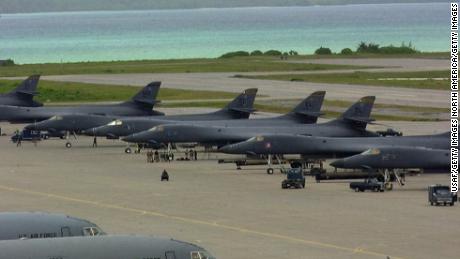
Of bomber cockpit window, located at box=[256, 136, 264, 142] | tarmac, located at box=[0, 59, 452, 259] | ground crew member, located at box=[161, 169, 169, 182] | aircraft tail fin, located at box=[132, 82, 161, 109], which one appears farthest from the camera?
aircraft tail fin, located at box=[132, 82, 161, 109]

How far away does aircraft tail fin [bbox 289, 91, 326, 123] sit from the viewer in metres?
106

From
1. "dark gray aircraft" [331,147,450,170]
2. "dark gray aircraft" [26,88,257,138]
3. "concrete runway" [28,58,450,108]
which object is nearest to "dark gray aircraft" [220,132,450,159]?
"dark gray aircraft" [331,147,450,170]

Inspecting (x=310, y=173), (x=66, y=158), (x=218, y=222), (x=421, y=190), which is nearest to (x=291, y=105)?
(x=66, y=158)

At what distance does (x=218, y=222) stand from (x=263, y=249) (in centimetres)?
961

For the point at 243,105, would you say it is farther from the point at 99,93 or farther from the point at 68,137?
the point at 99,93

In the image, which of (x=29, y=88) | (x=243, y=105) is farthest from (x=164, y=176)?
(x=29, y=88)

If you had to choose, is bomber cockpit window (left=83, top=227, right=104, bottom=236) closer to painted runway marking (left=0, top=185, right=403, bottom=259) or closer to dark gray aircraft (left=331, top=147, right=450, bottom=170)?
painted runway marking (left=0, top=185, right=403, bottom=259)

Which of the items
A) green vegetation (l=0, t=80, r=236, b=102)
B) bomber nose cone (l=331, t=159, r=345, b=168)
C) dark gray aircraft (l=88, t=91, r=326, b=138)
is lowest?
bomber nose cone (l=331, t=159, r=345, b=168)

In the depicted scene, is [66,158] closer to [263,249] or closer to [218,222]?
[218,222]

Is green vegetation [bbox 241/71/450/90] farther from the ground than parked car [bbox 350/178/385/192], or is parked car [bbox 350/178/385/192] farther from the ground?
green vegetation [bbox 241/71/450/90]

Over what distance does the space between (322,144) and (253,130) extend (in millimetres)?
11544

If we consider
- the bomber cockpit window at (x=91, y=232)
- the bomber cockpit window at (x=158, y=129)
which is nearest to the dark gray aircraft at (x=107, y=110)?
the bomber cockpit window at (x=158, y=129)

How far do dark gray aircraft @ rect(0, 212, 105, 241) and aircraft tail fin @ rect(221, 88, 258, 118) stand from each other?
2516 inches

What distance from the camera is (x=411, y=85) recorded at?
160000mm
